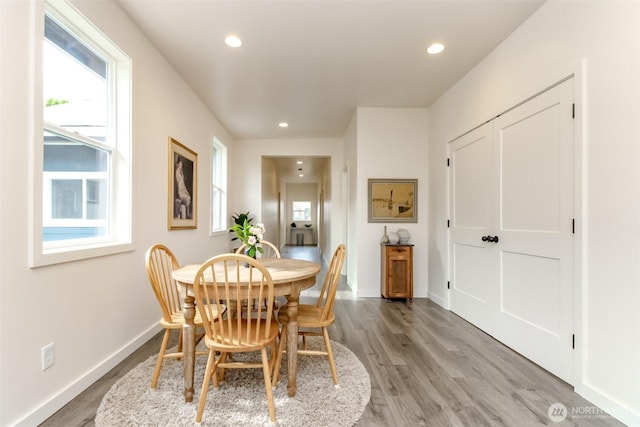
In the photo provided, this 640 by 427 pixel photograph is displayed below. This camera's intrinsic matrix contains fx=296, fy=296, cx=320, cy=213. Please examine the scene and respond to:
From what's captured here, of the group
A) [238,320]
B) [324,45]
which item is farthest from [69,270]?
[324,45]

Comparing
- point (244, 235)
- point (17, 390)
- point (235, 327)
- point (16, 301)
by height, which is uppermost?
point (244, 235)

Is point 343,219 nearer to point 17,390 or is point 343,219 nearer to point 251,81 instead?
point 251,81

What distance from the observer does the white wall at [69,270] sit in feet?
4.56

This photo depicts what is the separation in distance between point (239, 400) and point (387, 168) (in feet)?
10.8

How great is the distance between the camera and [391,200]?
13.5 ft

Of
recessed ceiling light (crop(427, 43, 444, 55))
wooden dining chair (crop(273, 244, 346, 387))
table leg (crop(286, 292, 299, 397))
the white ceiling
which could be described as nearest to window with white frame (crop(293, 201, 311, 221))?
the white ceiling

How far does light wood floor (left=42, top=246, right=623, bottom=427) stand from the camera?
1587mm

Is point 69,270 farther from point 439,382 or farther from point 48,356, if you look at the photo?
point 439,382

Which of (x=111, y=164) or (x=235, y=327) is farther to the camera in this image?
(x=111, y=164)

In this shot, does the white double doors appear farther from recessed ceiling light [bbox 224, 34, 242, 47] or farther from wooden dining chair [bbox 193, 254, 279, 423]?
recessed ceiling light [bbox 224, 34, 242, 47]

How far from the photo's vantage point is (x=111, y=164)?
2248 millimetres

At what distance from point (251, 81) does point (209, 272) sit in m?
2.38

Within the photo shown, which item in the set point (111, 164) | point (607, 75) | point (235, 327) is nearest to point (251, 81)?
point (111, 164)

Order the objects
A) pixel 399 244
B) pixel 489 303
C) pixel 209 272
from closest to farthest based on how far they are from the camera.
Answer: pixel 209 272
pixel 489 303
pixel 399 244
